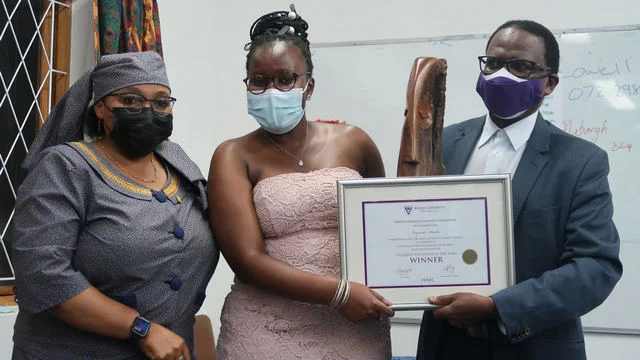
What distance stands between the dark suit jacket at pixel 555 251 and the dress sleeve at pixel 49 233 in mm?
1007

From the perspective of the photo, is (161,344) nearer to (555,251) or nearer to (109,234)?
(109,234)

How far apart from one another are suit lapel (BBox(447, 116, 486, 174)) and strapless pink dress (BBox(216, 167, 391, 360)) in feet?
1.13

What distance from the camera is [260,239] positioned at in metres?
1.81

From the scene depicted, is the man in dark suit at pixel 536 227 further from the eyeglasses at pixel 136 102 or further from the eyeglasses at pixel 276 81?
the eyeglasses at pixel 136 102

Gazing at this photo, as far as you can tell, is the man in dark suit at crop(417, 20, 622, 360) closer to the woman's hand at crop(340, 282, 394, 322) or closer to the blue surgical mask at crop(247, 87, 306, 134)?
the woman's hand at crop(340, 282, 394, 322)

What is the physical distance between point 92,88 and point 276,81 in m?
0.47

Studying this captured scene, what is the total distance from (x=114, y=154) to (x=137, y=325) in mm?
441

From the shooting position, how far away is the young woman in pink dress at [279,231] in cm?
179

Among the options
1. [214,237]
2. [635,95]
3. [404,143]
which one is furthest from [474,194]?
[635,95]

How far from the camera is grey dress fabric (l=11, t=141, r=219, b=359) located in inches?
63.1

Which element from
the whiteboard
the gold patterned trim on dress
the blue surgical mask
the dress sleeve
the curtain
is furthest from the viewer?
the whiteboard

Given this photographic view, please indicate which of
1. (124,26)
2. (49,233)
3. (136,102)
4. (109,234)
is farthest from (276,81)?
(124,26)

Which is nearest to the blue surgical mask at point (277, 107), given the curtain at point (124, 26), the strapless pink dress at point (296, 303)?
the strapless pink dress at point (296, 303)
